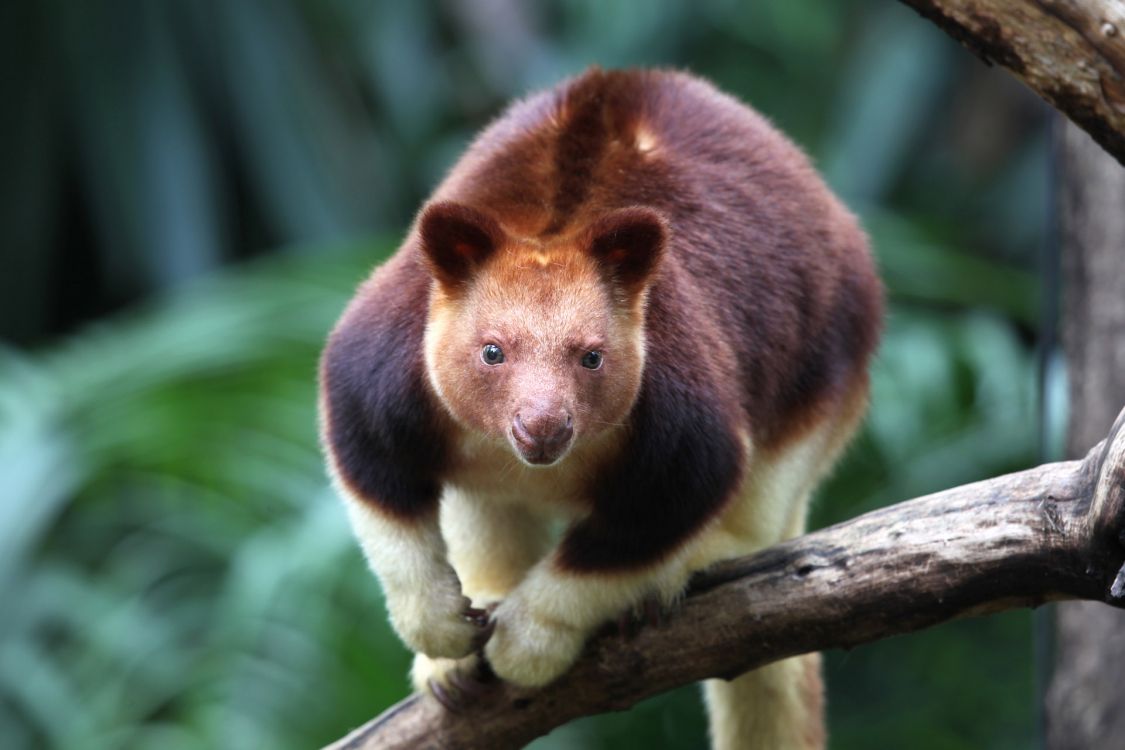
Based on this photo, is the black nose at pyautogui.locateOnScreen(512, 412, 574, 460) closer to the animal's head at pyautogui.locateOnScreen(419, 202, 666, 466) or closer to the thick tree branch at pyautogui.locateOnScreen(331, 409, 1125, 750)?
the animal's head at pyautogui.locateOnScreen(419, 202, 666, 466)

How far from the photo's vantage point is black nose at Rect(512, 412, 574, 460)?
109 inches

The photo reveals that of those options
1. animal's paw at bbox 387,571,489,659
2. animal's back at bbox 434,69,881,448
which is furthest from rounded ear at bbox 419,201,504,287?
animal's paw at bbox 387,571,489,659

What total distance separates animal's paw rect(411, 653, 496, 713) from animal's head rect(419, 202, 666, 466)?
2.33 feet

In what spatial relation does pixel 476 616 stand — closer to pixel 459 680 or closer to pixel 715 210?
pixel 459 680

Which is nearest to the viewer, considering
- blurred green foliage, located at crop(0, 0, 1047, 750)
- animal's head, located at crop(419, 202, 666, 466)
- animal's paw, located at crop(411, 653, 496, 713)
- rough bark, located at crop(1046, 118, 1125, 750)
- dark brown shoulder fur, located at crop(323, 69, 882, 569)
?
animal's head, located at crop(419, 202, 666, 466)

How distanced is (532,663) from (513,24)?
7.07m

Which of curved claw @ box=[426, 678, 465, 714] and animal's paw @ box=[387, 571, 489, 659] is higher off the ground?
animal's paw @ box=[387, 571, 489, 659]

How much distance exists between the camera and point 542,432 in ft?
9.07

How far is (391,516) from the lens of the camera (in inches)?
131

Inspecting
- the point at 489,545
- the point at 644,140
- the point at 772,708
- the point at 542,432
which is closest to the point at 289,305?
the point at 489,545

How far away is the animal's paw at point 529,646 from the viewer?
333cm

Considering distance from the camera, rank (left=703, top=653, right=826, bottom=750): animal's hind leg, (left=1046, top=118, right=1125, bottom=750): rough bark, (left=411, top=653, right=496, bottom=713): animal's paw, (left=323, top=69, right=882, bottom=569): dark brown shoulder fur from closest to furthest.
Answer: (left=323, top=69, right=882, bottom=569): dark brown shoulder fur
(left=411, top=653, right=496, bottom=713): animal's paw
(left=703, top=653, right=826, bottom=750): animal's hind leg
(left=1046, top=118, right=1125, bottom=750): rough bark

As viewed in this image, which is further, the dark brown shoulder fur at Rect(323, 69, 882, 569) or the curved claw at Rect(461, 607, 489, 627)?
the curved claw at Rect(461, 607, 489, 627)

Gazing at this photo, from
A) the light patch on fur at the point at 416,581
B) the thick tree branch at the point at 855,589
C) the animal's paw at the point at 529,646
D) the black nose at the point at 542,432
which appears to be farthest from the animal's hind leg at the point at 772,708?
the black nose at the point at 542,432
